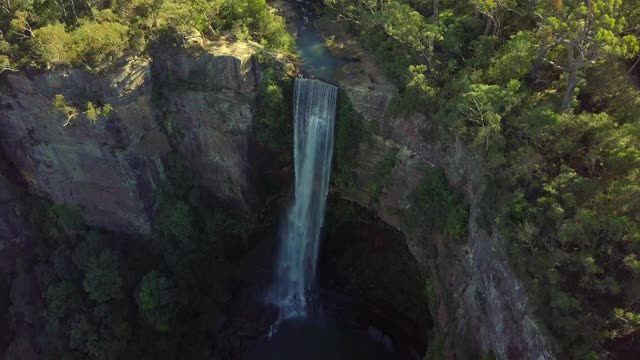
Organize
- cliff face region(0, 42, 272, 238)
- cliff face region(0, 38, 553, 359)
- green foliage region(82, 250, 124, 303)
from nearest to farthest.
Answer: cliff face region(0, 38, 553, 359)
cliff face region(0, 42, 272, 238)
green foliage region(82, 250, 124, 303)

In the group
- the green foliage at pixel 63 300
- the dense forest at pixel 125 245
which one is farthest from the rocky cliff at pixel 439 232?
the green foliage at pixel 63 300

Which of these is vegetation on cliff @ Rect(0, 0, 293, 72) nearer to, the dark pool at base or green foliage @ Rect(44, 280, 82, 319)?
green foliage @ Rect(44, 280, 82, 319)

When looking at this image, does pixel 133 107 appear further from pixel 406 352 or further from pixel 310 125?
pixel 406 352

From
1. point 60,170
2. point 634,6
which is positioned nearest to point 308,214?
point 60,170

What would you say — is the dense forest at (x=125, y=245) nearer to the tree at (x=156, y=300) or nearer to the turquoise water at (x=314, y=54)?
the tree at (x=156, y=300)

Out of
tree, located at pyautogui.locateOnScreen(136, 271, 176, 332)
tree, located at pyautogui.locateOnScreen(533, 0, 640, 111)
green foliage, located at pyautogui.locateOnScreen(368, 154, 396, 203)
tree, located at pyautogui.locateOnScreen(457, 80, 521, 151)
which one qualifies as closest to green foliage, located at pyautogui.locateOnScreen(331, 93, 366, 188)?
green foliage, located at pyautogui.locateOnScreen(368, 154, 396, 203)

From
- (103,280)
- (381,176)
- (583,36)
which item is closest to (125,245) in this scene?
(103,280)
